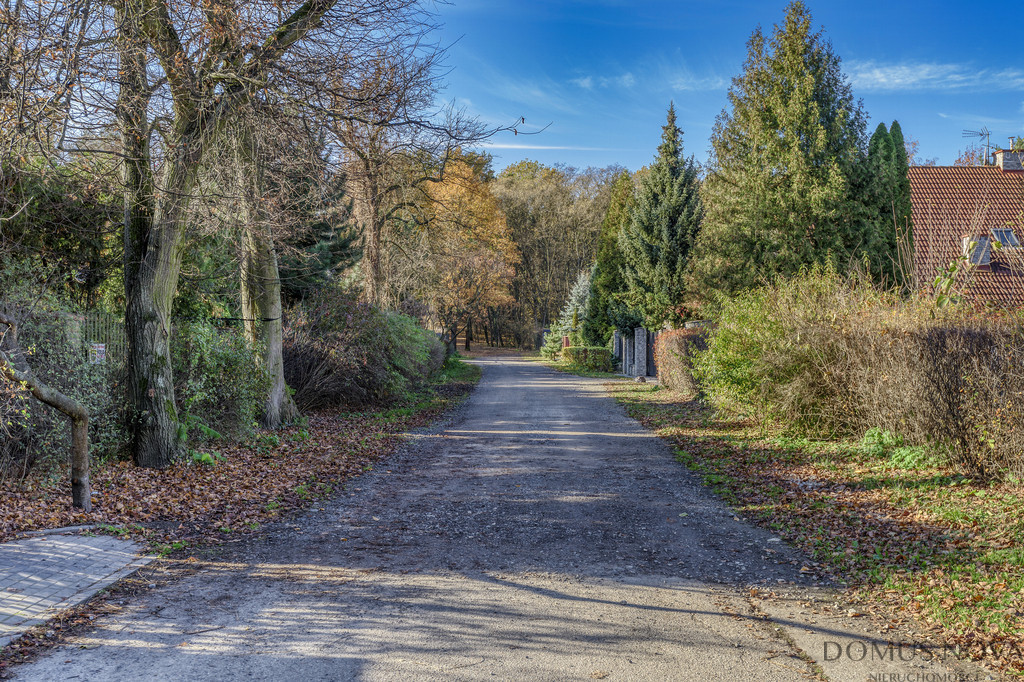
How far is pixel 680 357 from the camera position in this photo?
68.4ft

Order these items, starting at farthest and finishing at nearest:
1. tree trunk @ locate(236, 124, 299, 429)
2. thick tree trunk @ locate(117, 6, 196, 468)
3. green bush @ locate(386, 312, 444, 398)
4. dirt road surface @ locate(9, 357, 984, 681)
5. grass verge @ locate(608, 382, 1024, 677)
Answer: green bush @ locate(386, 312, 444, 398) < tree trunk @ locate(236, 124, 299, 429) < thick tree trunk @ locate(117, 6, 196, 468) < grass verge @ locate(608, 382, 1024, 677) < dirt road surface @ locate(9, 357, 984, 681)

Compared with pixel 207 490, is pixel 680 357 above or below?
above

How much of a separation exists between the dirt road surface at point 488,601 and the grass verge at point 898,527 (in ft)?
1.43

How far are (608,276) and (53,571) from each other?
34627 millimetres

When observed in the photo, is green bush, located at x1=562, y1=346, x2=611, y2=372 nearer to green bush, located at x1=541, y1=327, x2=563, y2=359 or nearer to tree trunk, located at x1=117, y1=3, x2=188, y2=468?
green bush, located at x1=541, y1=327, x2=563, y2=359

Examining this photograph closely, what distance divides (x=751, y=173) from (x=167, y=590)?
62.9ft

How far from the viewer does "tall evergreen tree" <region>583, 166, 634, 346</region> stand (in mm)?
37719

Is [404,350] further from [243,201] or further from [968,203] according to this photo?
[968,203]

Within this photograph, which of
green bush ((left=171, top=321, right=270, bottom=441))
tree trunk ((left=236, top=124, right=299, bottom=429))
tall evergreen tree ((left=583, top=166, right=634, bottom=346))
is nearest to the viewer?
green bush ((left=171, top=321, right=270, bottom=441))

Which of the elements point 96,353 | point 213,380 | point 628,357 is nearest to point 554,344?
point 628,357

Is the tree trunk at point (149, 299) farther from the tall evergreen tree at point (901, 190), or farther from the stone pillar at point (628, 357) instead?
the stone pillar at point (628, 357)

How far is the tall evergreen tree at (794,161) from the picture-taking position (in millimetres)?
19594

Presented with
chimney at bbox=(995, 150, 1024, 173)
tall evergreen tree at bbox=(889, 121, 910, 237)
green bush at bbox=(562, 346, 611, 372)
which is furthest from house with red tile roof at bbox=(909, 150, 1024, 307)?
green bush at bbox=(562, 346, 611, 372)

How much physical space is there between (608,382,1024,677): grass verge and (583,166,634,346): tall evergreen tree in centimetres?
2597
